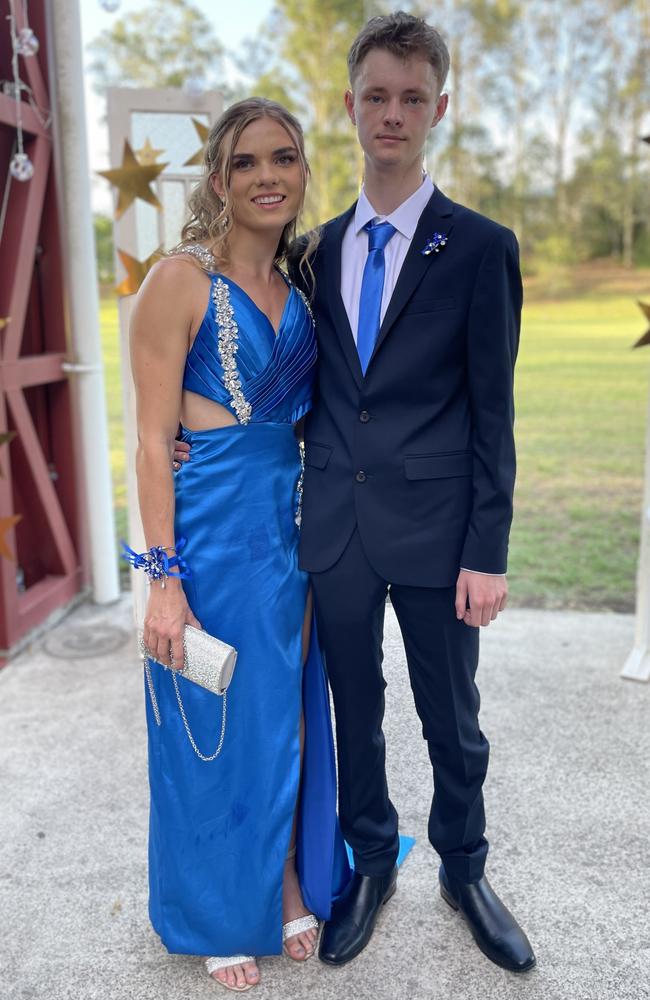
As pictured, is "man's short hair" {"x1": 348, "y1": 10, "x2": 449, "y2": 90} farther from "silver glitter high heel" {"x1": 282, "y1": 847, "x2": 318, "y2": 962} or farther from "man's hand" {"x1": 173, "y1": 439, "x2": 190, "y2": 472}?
"silver glitter high heel" {"x1": 282, "y1": 847, "x2": 318, "y2": 962}

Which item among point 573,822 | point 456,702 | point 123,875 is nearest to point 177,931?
point 123,875

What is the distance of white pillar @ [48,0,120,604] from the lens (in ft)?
12.7

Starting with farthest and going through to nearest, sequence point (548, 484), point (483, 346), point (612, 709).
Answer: point (548, 484)
point (612, 709)
point (483, 346)

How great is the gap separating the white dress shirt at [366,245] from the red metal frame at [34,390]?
7.12 feet

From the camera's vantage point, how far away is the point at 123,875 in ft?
7.51

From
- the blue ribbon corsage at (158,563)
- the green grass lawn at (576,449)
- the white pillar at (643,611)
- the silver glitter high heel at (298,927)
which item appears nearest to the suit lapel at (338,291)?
the blue ribbon corsage at (158,563)

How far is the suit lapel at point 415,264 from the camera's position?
5.57 ft

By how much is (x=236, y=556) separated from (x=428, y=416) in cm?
49

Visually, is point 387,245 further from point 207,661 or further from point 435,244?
point 207,661

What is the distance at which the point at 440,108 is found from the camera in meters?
1.79

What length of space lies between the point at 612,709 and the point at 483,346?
200 cm

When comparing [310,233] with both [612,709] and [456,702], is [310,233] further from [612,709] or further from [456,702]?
[612,709]

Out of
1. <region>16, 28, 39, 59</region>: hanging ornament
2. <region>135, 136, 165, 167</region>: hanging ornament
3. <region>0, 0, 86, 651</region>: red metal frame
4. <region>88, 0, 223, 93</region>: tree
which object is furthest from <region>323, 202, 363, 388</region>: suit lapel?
<region>88, 0, 223, 93</region>: tree

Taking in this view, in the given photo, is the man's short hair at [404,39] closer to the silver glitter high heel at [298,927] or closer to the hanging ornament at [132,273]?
the hanging ornament at [132,273]
